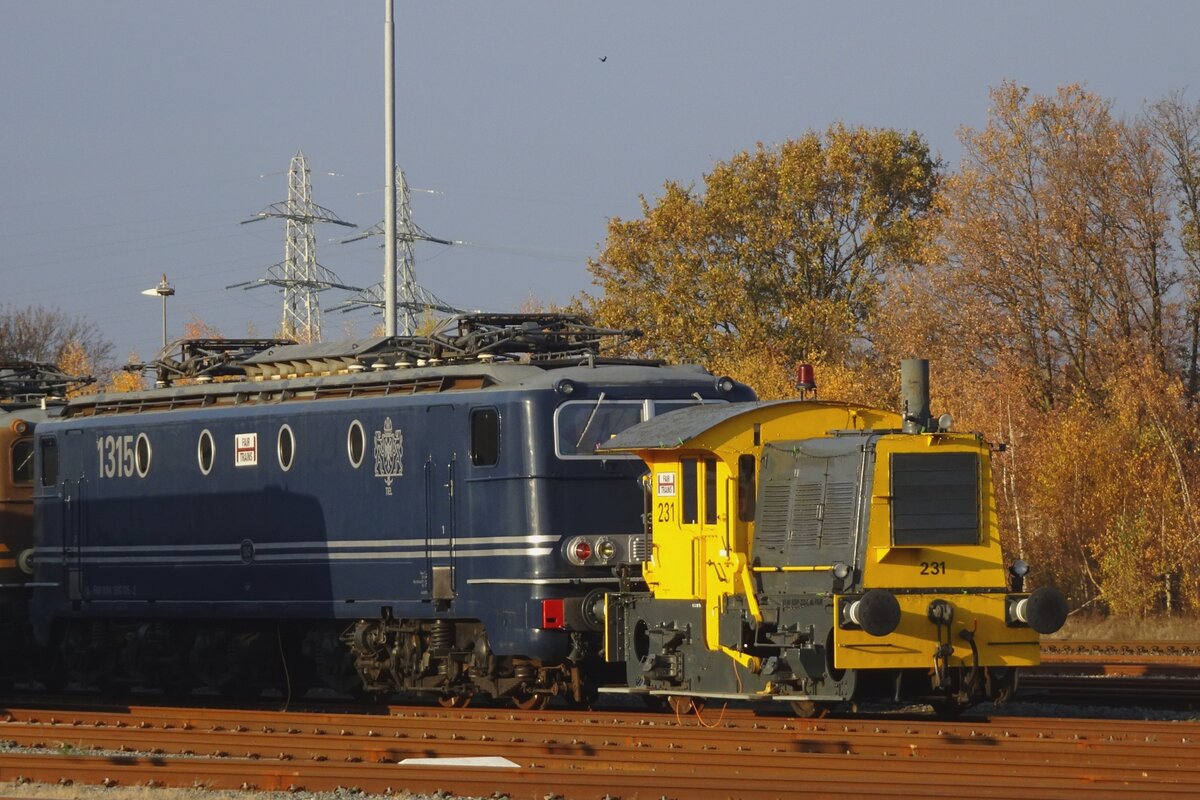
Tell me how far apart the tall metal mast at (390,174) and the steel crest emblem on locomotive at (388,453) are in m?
6.92

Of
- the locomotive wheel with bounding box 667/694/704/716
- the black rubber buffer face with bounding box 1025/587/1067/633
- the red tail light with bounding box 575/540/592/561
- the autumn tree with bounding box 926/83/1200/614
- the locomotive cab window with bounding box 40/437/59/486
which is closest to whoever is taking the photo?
the black rubber buffer face with bounding box 1025/587/1067/633

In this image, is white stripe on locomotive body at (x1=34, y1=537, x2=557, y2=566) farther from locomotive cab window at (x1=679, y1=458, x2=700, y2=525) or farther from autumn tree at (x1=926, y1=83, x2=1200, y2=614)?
autumn tree at (x1=926, y1=83, x2=1200, y2=614)

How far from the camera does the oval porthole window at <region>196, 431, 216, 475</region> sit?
21.1m

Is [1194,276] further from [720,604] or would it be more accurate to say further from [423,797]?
[423,797]

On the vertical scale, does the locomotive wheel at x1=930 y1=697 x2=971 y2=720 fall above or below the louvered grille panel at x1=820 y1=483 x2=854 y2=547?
below

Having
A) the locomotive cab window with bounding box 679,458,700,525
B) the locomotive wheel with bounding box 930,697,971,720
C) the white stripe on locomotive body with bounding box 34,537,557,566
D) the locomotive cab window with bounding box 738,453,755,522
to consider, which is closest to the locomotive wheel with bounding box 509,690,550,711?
the white stripe on locomotive body with bounding box 34,537,557,566

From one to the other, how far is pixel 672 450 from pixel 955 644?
3.03m

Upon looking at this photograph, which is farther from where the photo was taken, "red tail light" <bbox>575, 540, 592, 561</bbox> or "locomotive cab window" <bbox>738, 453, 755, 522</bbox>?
"red tail light" <bbox>575, 540, 592, 561</bbox>

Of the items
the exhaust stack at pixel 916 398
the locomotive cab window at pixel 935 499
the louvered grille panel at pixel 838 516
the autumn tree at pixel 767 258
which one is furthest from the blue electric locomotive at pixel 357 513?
the autumn tree at pixel 767 258

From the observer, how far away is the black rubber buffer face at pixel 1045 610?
14930 millimetres

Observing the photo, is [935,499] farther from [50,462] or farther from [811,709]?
[50,462]

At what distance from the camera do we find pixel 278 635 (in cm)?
2091

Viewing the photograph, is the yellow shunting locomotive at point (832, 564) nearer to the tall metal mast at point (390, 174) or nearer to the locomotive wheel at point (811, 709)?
the locomotive wheel at point (811, 709)

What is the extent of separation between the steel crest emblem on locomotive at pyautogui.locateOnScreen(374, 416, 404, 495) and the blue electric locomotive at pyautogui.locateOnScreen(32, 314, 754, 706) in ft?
0.07
